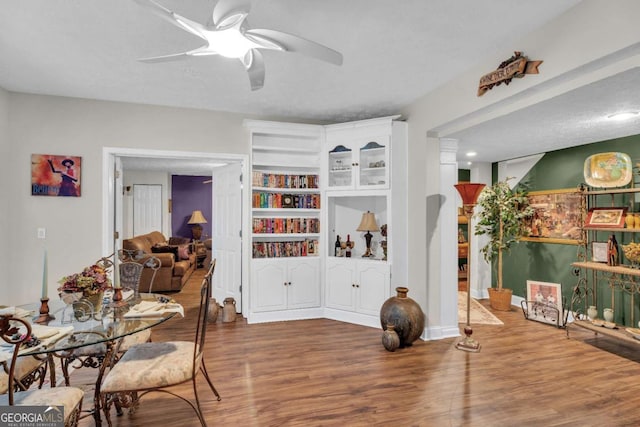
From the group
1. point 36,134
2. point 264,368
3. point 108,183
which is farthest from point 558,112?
point 36,134

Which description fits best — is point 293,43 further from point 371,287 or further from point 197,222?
point 197,222

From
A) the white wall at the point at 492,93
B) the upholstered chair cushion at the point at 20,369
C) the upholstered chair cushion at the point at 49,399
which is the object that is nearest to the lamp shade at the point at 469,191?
the white wall at the point at 492,93

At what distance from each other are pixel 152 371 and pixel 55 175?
2.96m

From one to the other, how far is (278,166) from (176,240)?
5067mm

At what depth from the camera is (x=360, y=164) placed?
4336mm

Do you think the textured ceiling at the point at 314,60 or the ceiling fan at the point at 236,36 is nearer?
the ceiling fan at the point at 236,36

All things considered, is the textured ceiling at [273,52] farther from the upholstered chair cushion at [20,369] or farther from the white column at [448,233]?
the upholstered chair cushion at [20,369]

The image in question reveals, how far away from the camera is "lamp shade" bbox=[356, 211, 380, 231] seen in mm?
4434

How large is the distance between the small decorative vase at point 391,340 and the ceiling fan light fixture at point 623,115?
2895 millimetres

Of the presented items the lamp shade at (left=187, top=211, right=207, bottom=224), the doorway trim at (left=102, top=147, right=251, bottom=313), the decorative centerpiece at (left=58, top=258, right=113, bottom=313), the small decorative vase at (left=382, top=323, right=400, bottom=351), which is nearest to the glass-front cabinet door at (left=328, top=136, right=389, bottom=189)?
the doorway trim at (left=102, top=147, right=251, bottom=313)

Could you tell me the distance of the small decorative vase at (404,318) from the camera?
11.5 feet

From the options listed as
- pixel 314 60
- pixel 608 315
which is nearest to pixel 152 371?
pixel 314 60

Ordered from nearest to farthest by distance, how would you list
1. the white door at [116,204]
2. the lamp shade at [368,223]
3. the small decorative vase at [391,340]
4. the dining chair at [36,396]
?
the dining chair at [36,396], the small decorative vase at [391,340], the white door at [116,204], the lamp shade at [368,223]

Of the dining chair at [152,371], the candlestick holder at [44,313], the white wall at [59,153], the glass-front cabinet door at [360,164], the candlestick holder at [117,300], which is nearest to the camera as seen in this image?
the dining chair at [152,371]
